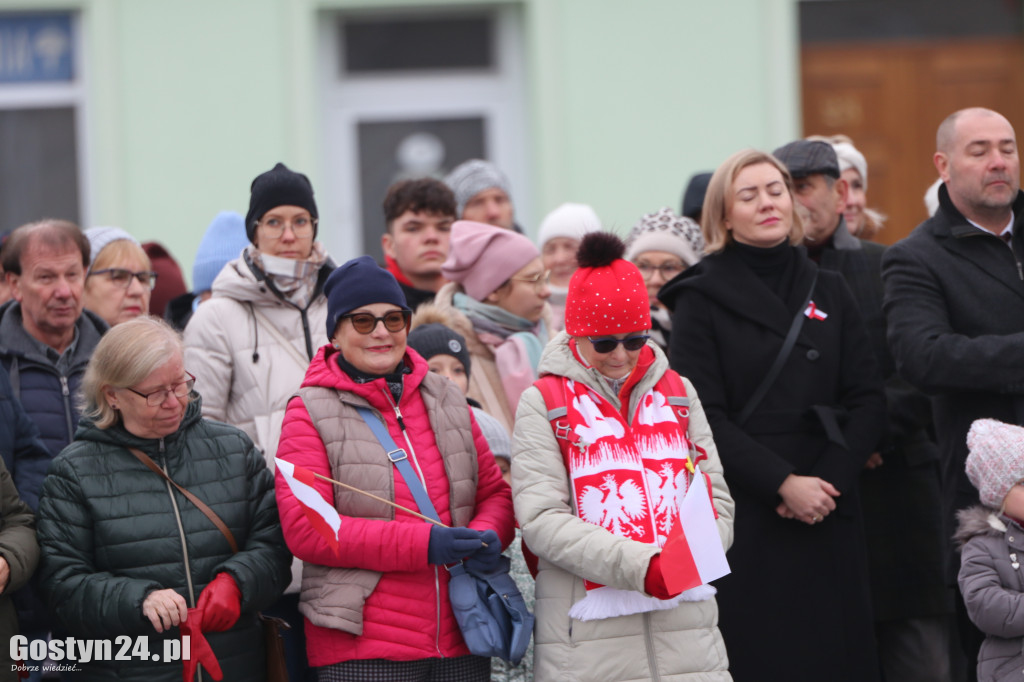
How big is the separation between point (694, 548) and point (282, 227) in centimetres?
196

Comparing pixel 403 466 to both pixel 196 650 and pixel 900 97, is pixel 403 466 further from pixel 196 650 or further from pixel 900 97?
pixel 900 97

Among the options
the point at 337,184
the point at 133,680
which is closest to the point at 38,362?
the point at 133,680

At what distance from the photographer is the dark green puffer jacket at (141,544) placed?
3641 mm

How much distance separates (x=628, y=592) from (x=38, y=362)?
2.13m

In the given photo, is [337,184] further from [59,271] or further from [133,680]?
[133,680]

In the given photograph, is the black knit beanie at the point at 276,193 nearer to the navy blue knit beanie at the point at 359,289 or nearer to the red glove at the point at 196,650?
the navy blue knit beanie at the point at 359,289

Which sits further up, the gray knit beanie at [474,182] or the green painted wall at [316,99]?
the green painted wall at [316,99]

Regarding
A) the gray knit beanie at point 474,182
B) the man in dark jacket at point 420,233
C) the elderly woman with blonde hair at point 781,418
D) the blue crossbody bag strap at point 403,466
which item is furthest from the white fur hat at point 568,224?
the blue crossbody bag strap at point 403,466

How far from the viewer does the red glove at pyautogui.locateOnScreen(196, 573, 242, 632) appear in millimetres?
3650

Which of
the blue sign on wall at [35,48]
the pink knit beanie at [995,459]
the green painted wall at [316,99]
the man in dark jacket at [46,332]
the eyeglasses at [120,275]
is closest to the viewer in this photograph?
the pink knit beanie at [995,459]

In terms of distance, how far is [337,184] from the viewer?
816 centimetres

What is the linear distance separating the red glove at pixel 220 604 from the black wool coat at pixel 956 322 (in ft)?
7.52

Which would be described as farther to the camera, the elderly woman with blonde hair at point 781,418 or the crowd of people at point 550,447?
the elderly woman with blonde hair at point 781,418

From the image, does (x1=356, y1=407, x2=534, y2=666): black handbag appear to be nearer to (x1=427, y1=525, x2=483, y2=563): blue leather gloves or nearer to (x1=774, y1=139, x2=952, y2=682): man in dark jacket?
(x1=427, y1=525, x2=483, y2=563): blue leather gloves
